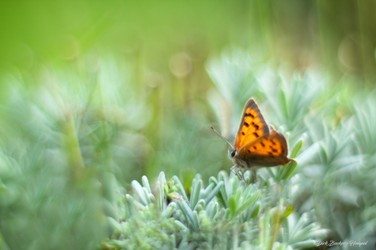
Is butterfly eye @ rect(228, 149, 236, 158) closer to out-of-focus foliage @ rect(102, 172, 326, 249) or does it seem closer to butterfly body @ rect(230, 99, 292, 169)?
butterfly body @ rect(230, 99, 292, 169)

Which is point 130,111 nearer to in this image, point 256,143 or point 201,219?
point 256,143

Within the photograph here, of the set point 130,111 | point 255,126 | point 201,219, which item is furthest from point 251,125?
point 130,111

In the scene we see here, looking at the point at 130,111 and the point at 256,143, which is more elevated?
the point at 130,111

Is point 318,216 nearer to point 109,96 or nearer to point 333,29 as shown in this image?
point 109,96

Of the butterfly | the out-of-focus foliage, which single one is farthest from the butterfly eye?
the out-of-focus foliage

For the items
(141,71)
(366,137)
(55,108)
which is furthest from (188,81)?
(366,137)

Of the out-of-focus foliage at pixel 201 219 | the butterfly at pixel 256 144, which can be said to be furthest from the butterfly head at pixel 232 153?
the out-of-focus foliage at pixel 201 219
